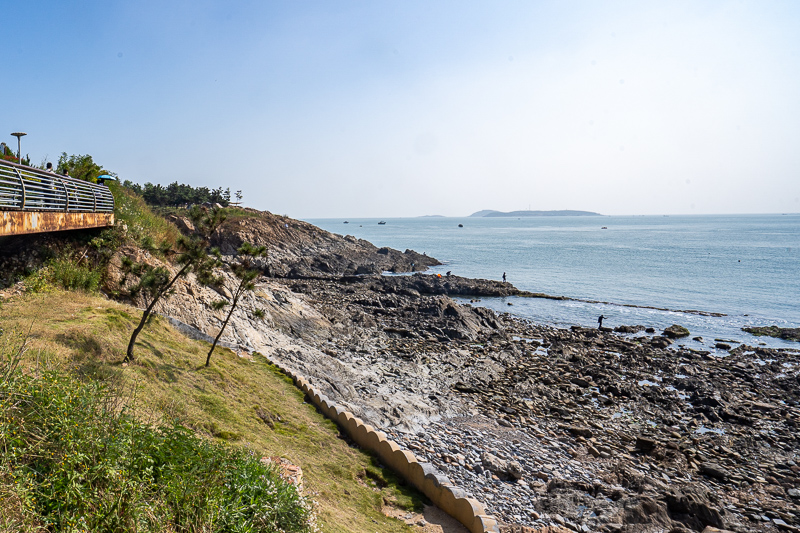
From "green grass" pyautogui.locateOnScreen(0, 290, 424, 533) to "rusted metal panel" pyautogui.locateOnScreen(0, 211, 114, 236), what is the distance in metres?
2.01

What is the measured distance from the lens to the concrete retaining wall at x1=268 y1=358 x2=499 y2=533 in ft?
27.1

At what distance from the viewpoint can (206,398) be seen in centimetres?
1057

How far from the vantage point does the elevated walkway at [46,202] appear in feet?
31.9

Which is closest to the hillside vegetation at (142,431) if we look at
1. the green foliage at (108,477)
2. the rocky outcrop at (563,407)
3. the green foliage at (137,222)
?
the green foliage at (108,477)

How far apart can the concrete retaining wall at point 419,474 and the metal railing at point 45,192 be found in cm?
891

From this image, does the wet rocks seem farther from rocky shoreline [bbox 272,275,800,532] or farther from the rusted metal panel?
the rusted metal panel

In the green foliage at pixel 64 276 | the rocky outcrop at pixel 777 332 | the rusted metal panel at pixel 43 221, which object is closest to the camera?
the rusted metal panel at pixel 43 221

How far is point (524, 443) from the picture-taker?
1460 cm

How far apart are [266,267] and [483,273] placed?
30.3 m

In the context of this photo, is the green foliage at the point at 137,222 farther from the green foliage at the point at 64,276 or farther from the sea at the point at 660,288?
the sea at the point at 660,288

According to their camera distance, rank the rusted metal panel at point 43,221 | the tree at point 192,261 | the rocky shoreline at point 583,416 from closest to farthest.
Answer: the rusted metal panel at point 43,221 → the tree at point 192,261 → the rocky shoreline at point 583,416

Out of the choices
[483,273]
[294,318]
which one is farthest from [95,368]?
[483,273]

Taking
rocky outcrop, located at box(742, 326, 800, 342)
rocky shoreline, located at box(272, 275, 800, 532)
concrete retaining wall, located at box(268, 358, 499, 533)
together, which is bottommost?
rocky shoreline, located at box(272, 275, 800, 532)

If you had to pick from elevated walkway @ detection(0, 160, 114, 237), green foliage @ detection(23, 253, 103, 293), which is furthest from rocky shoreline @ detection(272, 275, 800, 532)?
elevated walkway @ detection(0, 160, 114, 237)
